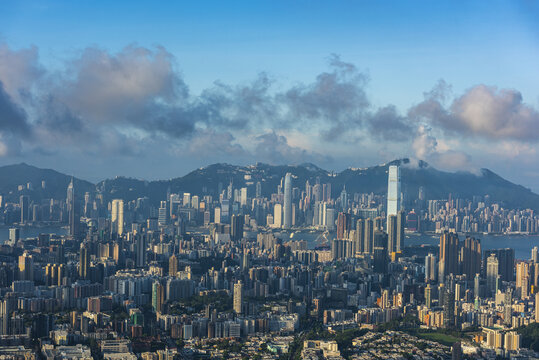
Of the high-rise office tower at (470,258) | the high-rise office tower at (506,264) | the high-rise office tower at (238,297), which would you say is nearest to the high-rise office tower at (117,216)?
the high-rise office tower at (470,258)

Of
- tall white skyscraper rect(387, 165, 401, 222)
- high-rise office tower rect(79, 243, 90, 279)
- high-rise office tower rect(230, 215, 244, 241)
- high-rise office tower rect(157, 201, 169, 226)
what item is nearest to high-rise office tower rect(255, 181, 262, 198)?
high-rise office tower rect(157, 201, 169, 226)

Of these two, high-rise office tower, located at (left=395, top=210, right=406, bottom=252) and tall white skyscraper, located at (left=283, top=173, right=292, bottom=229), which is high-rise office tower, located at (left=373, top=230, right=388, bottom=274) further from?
tall white skyscraper, located at (left=283, top=173, right=292, bottom=229)

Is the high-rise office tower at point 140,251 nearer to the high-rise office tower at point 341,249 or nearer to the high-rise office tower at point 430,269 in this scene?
the high-rise office tower at point 341,249

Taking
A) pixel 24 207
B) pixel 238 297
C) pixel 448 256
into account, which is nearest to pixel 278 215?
pixel 24 207

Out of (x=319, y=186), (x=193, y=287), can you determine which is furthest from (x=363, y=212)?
(x=193, y=287)

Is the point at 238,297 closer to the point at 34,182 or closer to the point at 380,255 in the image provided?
the point at 380,255

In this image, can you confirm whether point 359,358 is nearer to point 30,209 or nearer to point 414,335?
point 414,335
